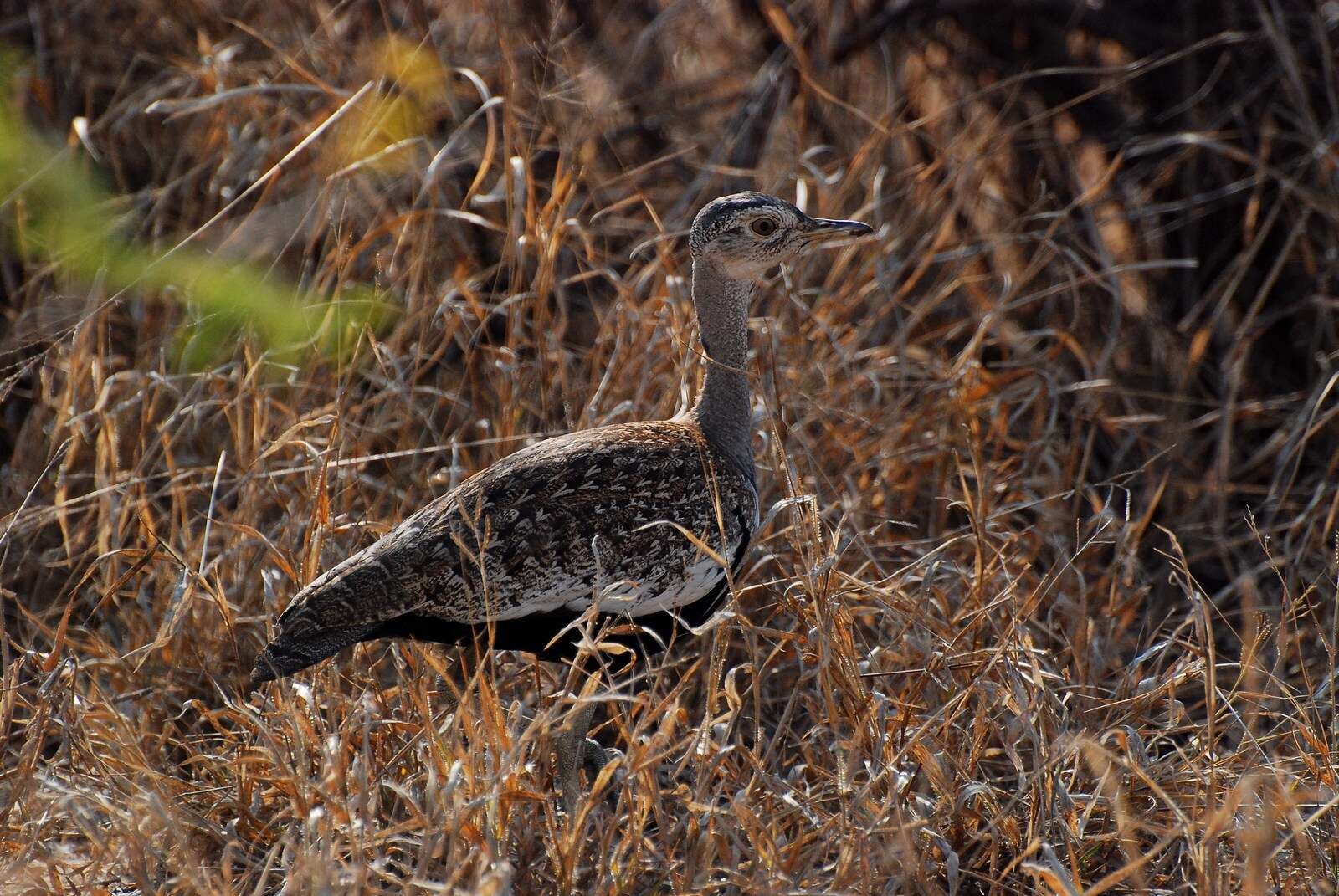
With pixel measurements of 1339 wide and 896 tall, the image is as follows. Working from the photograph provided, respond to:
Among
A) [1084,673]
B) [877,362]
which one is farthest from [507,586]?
[877,362]

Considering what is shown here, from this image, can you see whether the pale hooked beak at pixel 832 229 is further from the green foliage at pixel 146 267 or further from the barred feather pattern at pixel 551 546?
the green foliage at pixel 146 267

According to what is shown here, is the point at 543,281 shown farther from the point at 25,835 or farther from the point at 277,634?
the point at 25,835

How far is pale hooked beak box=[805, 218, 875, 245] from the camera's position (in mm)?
3301

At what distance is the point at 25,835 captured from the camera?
2.48 meters

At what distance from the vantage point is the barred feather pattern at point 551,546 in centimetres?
270

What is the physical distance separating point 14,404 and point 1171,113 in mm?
4086

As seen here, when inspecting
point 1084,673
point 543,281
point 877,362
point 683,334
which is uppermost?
point 543,281

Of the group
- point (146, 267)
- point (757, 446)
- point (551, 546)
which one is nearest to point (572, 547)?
point (551, 546)

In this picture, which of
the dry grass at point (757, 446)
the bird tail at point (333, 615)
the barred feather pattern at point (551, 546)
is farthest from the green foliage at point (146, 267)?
the bird tail at point (333, 615)

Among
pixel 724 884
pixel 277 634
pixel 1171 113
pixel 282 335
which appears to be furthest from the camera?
pixel 1171 113

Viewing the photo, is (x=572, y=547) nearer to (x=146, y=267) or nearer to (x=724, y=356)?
(x=724, y=356)

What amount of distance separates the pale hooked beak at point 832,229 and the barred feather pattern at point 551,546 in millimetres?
645

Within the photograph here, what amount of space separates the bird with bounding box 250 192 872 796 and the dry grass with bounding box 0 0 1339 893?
147 millimetres

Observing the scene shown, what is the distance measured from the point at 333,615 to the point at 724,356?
4.11 ft
